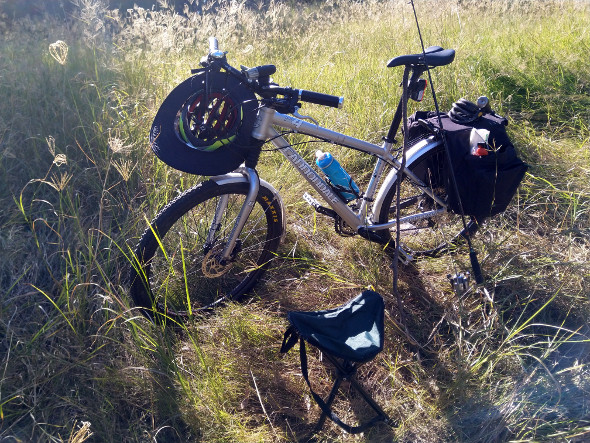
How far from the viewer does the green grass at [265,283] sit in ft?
6.85

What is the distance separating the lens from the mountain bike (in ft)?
7.23

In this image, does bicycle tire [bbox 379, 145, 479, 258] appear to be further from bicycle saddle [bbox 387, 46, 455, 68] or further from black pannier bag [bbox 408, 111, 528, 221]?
bicycle saddle [bbox 387, 46, 455, 68]

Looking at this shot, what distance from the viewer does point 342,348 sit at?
80.1 inches

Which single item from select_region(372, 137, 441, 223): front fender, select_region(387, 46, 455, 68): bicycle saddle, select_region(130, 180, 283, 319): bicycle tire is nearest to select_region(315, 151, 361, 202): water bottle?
select_region(372, 137, 441, 223): front fender

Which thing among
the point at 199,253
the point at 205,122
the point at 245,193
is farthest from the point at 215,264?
the point at 205,122

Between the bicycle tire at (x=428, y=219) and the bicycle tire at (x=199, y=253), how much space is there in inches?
28.9

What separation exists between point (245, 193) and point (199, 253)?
500mm

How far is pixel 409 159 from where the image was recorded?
2695mm

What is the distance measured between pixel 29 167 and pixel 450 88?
11.1 feet

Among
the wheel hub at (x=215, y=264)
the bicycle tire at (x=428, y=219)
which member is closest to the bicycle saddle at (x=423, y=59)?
the bicycle tire at (x=428, y=219)

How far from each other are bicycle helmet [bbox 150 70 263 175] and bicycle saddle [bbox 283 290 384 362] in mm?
811

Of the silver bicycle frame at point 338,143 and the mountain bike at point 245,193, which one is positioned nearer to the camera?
the mountain bike at point 245,193

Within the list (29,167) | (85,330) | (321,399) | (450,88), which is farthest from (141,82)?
(321,399)

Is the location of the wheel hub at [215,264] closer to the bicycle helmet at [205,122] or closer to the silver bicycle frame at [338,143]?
the bicycle helmet at [205,122]
